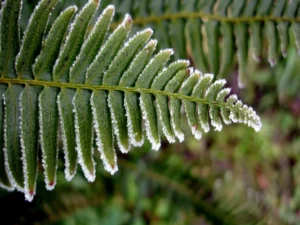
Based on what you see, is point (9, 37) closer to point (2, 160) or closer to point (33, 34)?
point (33, 34)

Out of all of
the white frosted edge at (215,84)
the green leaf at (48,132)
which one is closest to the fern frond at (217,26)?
the white frosted edge at (215,84)

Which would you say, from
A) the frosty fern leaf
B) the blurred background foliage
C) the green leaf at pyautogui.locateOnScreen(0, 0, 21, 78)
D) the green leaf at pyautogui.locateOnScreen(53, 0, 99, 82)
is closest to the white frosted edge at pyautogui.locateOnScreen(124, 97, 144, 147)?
the frosty fern leaf

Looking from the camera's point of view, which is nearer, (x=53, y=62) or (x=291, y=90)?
(x=53, y=62)

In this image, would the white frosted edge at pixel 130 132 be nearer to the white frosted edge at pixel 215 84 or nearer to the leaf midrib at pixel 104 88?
the leaf midrib at pixel 104 88

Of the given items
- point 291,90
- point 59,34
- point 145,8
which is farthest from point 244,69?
point 291,90

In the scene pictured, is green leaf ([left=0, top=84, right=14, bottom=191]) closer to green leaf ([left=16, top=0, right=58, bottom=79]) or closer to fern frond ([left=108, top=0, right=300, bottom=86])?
green leaf ([left=16, top=0, right=58, bottom=79])

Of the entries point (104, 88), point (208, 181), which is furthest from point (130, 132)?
point (208, 181)

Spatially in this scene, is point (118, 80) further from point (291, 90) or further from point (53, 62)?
point (291, 90)
